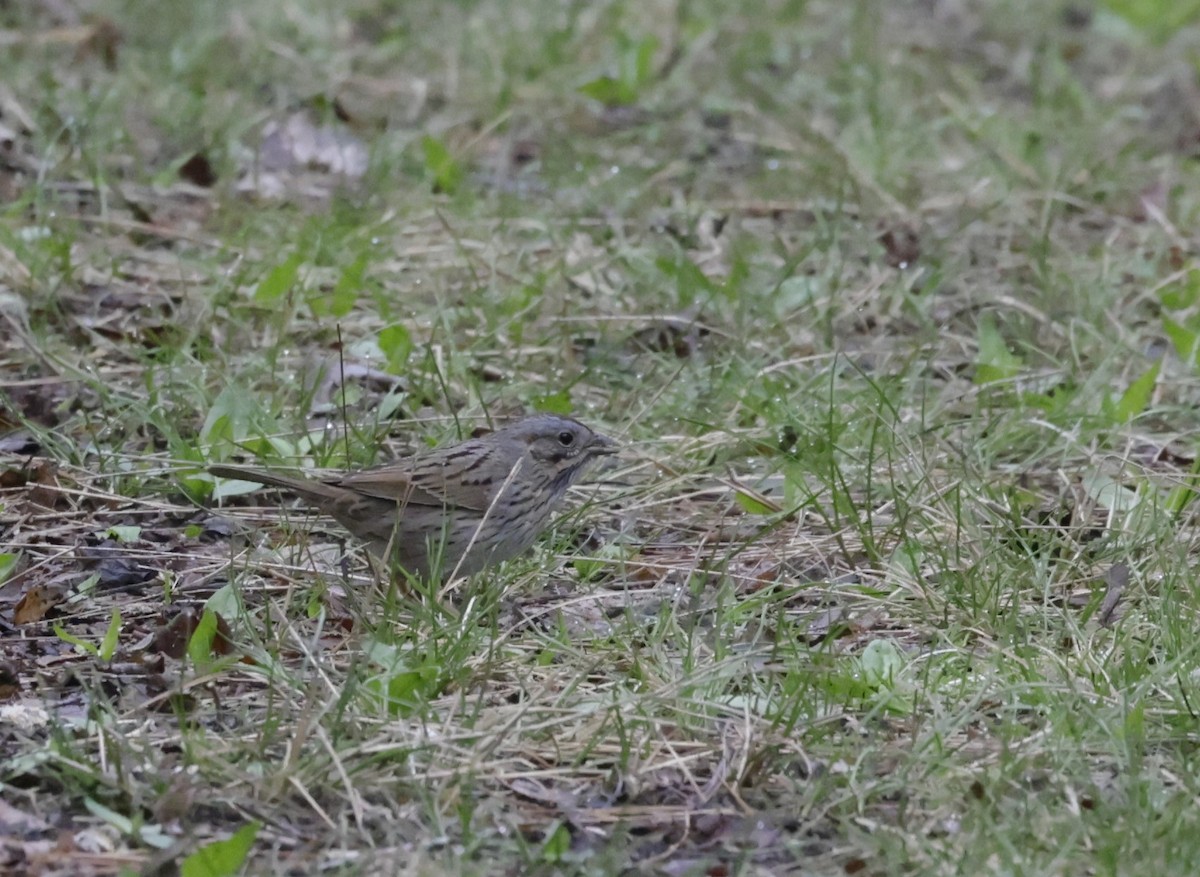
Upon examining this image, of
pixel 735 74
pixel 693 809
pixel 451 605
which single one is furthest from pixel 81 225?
pixel 693 809

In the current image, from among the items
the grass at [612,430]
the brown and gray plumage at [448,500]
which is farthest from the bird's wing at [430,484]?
the grass at [612,430]

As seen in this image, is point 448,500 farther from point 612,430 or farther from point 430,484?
point 612,430

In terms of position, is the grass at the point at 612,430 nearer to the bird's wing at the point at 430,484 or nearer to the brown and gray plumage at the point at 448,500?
the brown and gray plumage at the point at 448,500

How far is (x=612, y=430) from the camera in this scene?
20.3ft

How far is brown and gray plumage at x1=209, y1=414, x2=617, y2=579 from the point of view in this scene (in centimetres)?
519

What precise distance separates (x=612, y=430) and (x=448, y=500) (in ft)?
3.53

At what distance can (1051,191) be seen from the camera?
8.05 m

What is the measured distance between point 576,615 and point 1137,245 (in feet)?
12.9

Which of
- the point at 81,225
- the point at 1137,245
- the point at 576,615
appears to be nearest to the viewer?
the point at 576,615

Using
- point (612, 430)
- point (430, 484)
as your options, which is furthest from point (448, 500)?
point (612, 430)

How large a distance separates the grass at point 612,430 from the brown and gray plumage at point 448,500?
0.15 metres

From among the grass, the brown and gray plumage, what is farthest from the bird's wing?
the grass

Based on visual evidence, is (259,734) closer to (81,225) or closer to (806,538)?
(806,538)

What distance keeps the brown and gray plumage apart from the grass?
0.15 m
